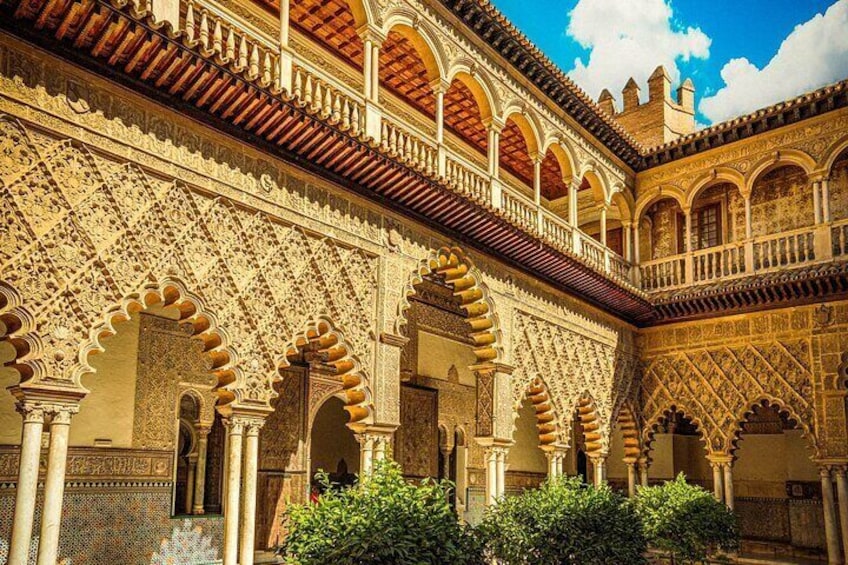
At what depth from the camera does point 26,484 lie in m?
5.10

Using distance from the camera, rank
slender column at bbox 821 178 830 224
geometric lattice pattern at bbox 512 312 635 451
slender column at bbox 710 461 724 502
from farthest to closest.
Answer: slender column at bbox 710 461 724 502
slender column at bbox 821 178 830 224
geometric lattice pattern at bbox 512 312 635 451

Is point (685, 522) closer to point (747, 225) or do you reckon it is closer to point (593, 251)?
point (593, 251)

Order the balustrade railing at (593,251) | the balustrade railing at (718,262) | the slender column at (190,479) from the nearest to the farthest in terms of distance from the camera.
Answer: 1. the slender column at (190,479)
2. the balustrade railing at (593,251)
3. the balustrade railing at (718,262)

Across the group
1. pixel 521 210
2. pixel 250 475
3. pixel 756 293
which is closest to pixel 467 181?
pixel 521 210

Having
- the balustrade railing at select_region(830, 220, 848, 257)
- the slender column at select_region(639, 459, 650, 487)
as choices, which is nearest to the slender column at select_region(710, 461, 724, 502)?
the slender column at select_region(639, 459, 650, 487)

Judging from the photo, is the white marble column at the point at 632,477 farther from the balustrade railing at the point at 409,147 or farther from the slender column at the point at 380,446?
the balustrade railing at the point at 409,147

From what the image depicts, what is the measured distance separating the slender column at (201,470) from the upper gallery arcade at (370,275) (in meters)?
0.04

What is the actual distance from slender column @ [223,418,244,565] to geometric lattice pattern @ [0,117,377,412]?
0.29 metres

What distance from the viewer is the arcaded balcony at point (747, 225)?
12.3m

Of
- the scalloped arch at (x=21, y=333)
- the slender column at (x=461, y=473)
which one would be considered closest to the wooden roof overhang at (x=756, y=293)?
the slender column at (x=461, y=473)

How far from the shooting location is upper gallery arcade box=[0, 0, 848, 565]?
5.61 metres

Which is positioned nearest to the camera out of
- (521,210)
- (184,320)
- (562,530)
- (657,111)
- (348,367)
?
(184,320)

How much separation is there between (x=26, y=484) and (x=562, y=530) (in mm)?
4431

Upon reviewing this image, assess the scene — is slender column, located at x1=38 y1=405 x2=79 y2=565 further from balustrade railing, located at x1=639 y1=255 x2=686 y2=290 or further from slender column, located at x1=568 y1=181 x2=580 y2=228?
balustrade railing, located at x1=639 y1=255 x2=686 y2=290
